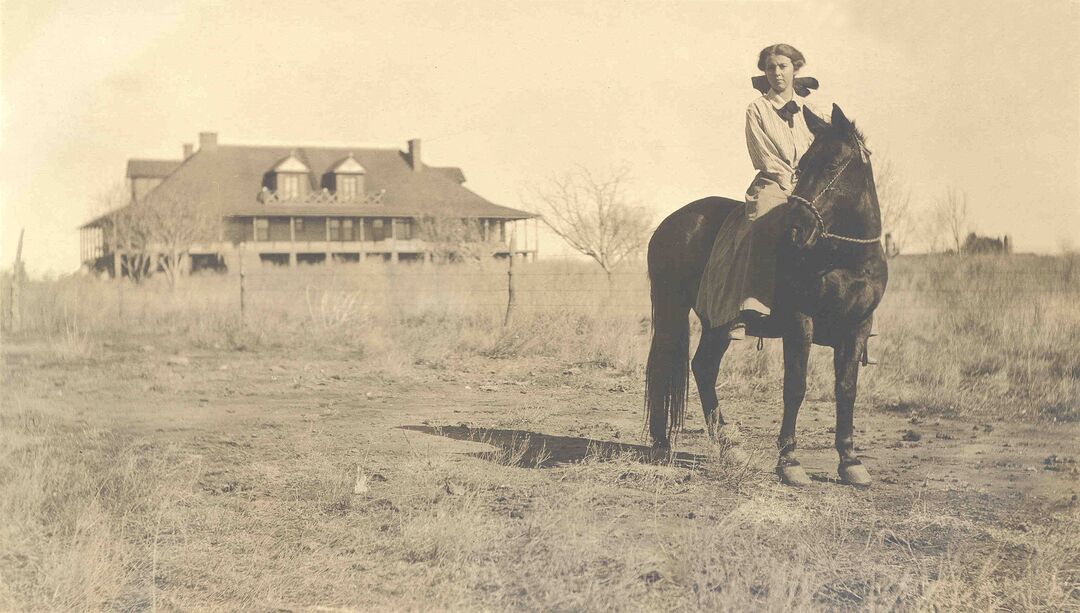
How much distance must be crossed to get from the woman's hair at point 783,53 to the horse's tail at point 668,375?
71.0 inches

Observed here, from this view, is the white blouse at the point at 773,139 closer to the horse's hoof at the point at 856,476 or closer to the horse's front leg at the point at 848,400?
the horse's front leg at the point at 848,400

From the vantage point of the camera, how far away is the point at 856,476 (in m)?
4.99

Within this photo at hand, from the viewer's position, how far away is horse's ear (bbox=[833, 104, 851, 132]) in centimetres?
459

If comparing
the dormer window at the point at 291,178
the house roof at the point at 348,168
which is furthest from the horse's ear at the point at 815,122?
the house roof at the point at 348,168

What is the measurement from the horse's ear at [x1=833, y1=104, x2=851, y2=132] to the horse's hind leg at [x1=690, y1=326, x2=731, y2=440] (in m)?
1.73

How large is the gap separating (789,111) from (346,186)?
2726 cm

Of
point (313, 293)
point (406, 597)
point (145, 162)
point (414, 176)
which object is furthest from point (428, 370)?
point (145, 162)

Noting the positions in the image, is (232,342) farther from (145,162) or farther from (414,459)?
(145,162)

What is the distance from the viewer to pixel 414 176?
3247 cm

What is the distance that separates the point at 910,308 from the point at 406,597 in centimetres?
1045

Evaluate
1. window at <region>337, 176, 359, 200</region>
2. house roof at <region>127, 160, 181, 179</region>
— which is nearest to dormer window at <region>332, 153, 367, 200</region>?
window at <region>337, 176, 359, 200</region>

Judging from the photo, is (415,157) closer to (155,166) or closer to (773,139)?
(155,166)

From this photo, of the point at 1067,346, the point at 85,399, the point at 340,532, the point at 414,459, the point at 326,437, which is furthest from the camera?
the point at 1067,346

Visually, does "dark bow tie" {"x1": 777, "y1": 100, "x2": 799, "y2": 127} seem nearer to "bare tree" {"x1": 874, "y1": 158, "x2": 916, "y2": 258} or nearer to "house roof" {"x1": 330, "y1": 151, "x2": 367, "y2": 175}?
"bare tree" {"x1": 874, "y1": 158, "x2": 916, "y2": 258}
